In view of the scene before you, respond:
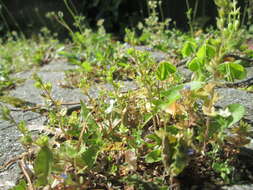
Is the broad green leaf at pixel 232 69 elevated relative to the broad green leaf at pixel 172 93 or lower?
lower

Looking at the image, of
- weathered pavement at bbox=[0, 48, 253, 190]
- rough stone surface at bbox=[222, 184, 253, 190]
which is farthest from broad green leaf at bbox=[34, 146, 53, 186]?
rough stone surface at bbox=[222, 184, 253, 190]

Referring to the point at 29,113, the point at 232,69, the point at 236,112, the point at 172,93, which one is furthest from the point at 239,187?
the point at 29,113

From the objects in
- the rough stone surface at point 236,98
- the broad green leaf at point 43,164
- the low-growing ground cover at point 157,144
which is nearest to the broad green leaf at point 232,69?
the low-growing ground cover at point 157,144

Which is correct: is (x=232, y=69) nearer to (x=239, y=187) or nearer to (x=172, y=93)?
(x=172, y=93)

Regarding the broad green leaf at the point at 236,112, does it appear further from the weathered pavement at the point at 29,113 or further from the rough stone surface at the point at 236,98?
the rough stone surface at the point at 236,98

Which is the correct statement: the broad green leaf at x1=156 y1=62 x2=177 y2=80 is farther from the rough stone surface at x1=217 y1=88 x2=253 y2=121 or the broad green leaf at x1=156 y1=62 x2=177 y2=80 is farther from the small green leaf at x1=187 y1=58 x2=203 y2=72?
the rough stone surface at x1=217 y1=88 x2=253 y2=121

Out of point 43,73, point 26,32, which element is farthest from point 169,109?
point 26,32
